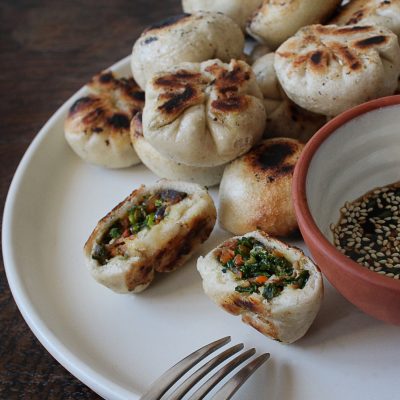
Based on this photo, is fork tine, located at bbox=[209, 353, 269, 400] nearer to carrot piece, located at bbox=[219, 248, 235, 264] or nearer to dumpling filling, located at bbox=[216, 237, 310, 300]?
dumpling filling, located at bbox=[216, 237, 310, 300]

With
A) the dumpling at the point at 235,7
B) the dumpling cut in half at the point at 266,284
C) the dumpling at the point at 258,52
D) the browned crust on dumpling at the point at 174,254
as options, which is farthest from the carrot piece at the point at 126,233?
the dumpling at the point at 235,7

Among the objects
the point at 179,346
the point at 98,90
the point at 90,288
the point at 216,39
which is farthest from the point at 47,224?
the point at 216,39

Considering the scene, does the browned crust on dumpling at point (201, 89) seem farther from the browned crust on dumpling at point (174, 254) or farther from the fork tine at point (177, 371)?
the fork tine at point (177, 371)

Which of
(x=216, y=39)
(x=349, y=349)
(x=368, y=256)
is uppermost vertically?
(x=216, y=39)

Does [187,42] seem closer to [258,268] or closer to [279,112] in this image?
[279,112]

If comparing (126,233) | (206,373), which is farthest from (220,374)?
(126,233)

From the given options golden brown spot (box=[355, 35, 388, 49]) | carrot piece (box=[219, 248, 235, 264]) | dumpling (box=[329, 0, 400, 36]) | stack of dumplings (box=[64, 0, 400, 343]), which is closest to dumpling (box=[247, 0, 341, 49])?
stack of dumplings (box=[64, 0, 400, 343])

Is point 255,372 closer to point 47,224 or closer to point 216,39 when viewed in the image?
point 47,224
